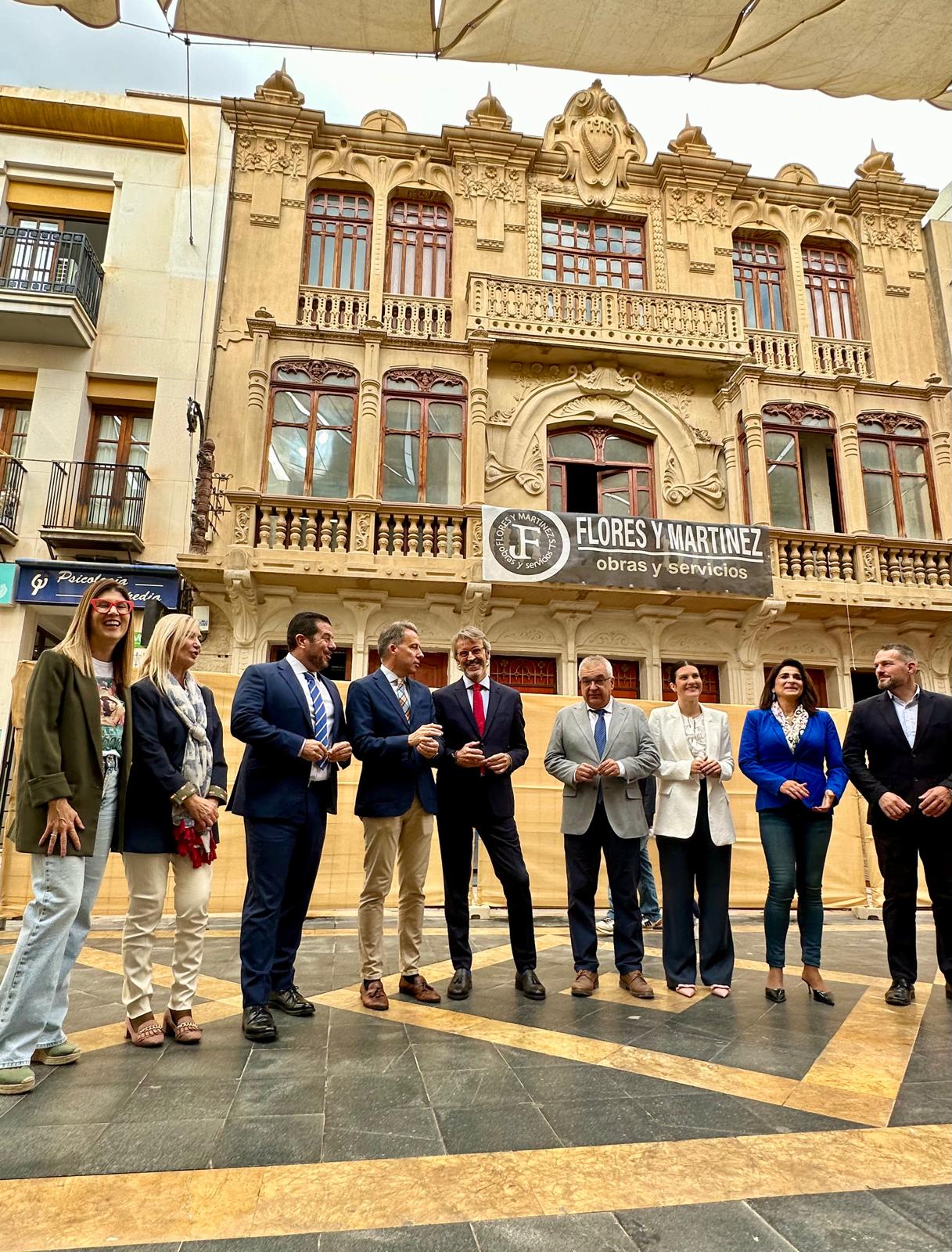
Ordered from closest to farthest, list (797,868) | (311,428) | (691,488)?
(797,868)
(311,428)
(691,488)

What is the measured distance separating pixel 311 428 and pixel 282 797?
1096 cm

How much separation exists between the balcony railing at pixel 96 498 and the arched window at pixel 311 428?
2323mm

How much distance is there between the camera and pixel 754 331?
600 inches

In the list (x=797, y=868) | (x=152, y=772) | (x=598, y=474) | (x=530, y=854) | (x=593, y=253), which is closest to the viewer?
(x=152, y=772)

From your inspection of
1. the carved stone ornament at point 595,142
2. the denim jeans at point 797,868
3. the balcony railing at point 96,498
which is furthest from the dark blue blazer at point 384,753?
the carved stone ornament at point 595,142

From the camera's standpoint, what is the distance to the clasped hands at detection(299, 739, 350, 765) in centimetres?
384

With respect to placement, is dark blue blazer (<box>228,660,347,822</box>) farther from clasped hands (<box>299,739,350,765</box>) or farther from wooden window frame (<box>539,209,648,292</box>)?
wooden window frame (<box>539,209,648,292</box>)

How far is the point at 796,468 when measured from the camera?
14625 mm

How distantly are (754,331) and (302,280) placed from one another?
9.37 meters

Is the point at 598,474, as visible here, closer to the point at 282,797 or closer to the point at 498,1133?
the point at 282,797

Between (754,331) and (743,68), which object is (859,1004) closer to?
(743,68)

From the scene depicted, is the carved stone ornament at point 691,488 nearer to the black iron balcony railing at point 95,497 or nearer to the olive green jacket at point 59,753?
the black iron balcony railing at point 95,497

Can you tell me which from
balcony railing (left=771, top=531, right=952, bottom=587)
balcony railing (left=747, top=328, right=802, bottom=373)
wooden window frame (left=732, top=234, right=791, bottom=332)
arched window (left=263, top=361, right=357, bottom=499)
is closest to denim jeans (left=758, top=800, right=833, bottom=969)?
balcony railing (left=771, top=531, right=952, bottom=587)

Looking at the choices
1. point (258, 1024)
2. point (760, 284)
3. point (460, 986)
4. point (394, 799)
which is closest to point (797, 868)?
point (460, 986)
